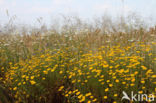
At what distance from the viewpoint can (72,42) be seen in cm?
388

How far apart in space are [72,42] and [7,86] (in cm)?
163

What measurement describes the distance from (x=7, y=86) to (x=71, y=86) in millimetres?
1152

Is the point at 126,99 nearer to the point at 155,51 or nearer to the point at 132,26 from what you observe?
the point at 155,51

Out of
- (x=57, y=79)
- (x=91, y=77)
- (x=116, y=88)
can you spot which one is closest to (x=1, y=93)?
(x=57, y=79)

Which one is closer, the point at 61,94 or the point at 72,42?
the point at 61,94

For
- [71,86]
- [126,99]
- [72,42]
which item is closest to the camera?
[126,99]

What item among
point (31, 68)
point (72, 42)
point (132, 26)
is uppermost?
point (132, 26)

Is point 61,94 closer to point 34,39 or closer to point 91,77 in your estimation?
point 91,77

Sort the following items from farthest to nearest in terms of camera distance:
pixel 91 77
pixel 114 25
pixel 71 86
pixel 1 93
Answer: pixel 114 25
pixel 71 86
pixel 91 77
pixel 1 93

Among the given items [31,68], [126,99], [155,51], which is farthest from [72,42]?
[126,99]

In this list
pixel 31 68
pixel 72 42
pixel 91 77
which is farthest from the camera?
pixel 72 42

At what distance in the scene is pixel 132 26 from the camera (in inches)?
176

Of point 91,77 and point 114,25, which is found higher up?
point 114,25

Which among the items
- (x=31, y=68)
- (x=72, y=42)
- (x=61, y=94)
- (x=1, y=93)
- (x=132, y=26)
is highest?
(x=132, y=26)
